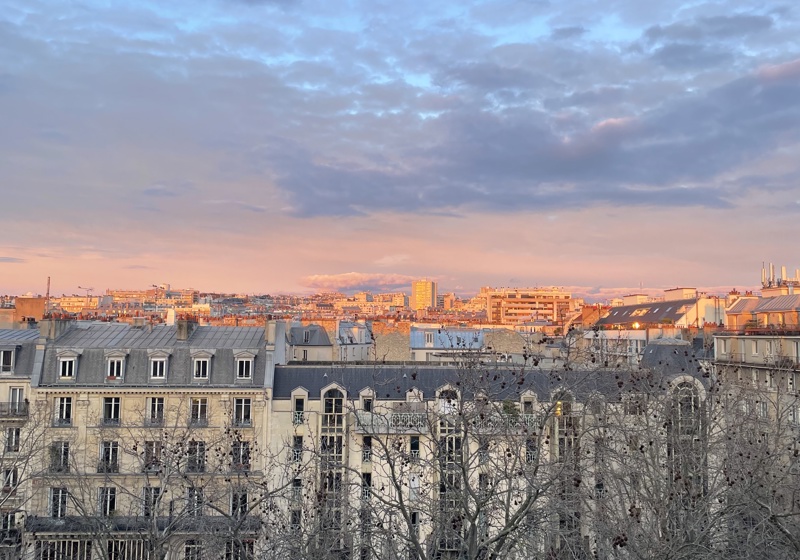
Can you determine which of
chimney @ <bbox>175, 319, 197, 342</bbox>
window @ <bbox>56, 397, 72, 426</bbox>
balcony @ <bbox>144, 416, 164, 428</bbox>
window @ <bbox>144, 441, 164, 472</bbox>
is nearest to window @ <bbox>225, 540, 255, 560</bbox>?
window @ <bbox>144, 441, 164, 472</bbox>

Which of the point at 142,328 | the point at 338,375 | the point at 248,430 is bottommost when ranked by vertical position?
the point at 248,430

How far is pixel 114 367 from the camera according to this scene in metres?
39.2

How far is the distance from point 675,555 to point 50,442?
34779 mm

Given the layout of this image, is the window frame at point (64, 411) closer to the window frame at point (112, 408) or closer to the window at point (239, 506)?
the window frame at point (112, 408)

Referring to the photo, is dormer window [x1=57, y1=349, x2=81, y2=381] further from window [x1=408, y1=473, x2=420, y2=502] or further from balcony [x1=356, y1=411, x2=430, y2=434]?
window [x1=408, y1=473, x2=420, y2=502]

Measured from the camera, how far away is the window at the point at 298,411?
3865 cm

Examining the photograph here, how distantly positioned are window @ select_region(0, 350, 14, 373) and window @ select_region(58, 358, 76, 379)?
2.79 meters

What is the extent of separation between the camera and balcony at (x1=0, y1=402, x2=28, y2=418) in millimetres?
37781

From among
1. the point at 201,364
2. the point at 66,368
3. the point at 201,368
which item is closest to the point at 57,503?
the point at 66,368

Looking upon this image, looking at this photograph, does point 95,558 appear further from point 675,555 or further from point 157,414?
point 675,555

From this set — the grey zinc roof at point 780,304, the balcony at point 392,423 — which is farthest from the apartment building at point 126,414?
the grey zinc roof at point 780,304

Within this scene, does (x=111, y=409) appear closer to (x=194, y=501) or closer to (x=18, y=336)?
(x=18, y=336)

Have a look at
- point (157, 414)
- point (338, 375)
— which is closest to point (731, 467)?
point (338, 375)

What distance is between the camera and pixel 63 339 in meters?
41.9
